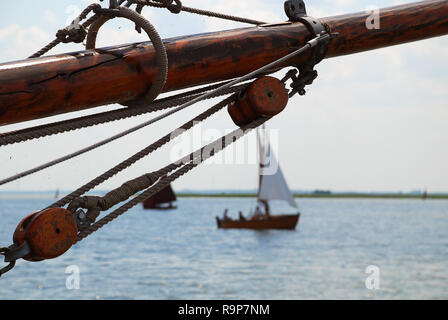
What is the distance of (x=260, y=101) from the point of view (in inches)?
90.8

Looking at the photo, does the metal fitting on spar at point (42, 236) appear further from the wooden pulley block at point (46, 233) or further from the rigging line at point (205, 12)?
the rigging line at point (205, 12)

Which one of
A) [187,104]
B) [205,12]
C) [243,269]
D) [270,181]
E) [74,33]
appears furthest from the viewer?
[270,181]

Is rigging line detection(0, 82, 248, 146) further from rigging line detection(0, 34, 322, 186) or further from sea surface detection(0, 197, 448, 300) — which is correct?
sea surface detection(0, 197, 448, 300)

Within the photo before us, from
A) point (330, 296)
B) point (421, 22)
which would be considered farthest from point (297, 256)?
point (421, 22)

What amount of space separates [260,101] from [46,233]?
96 cm

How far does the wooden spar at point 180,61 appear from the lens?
1.84 meters

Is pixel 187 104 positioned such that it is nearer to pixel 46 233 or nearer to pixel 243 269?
pixel 46 233

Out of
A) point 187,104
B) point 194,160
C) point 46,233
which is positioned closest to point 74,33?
point 187,104

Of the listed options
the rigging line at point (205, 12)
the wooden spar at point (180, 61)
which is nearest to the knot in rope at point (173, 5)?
the rigging line at point (205, 12)

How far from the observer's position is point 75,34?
229cm

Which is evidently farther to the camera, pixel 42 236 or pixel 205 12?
pixel 205 12

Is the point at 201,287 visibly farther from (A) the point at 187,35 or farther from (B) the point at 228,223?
(B) the point at 228,223

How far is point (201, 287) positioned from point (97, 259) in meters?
14.1

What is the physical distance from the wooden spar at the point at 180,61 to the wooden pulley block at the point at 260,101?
10 centimetres
